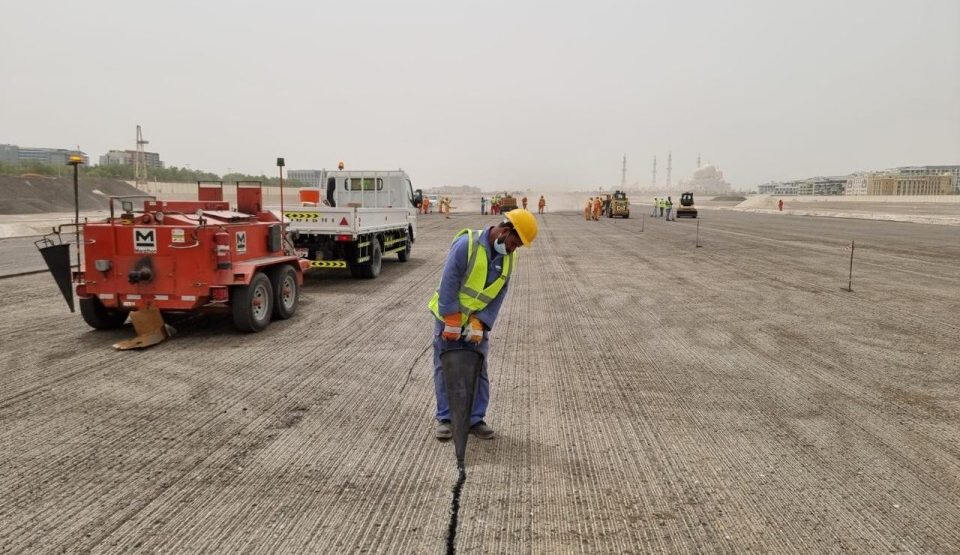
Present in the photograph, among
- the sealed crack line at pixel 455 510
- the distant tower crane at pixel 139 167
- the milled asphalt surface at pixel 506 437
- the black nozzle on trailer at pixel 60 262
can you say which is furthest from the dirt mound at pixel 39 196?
the sealed crack line at pixel 455 510

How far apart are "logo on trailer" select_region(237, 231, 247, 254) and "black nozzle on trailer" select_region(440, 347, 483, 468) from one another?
4583 millimetres

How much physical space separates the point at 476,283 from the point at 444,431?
119cm

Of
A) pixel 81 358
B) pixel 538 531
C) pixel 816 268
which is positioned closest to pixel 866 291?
pixel 816 268

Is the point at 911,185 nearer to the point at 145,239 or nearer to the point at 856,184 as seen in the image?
the point at 856,184

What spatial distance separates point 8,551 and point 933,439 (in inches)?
243

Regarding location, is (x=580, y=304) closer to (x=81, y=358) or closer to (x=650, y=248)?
(x=81, y=358)

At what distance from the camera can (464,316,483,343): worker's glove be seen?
4402 millimetres

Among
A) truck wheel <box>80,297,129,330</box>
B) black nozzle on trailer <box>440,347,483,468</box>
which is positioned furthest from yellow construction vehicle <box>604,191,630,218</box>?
black nozzle on trailer <box>440,347,483,468</box>

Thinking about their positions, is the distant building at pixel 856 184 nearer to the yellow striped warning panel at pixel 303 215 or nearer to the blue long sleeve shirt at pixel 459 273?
the yellow striped warning panel at pixel 303 215

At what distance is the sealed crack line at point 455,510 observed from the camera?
129 inches

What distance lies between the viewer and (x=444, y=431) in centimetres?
474

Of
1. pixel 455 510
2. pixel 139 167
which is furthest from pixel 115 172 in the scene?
pixel 455 510

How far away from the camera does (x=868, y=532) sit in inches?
137

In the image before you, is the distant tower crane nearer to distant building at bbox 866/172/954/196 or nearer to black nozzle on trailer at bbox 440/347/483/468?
black nozzle on trailer at bbox 440/347/483/468
